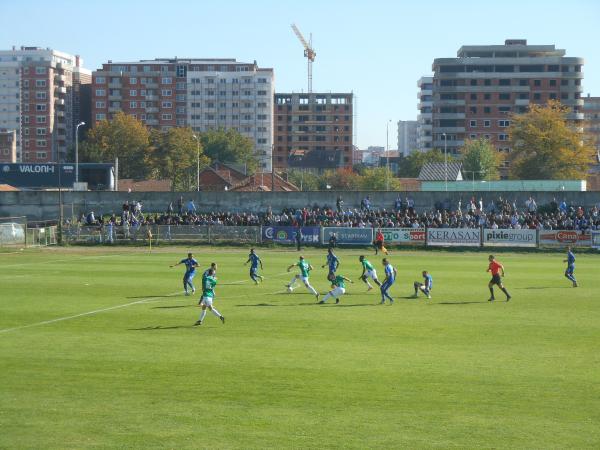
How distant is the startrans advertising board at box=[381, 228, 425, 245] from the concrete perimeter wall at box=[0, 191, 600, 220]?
10442mm

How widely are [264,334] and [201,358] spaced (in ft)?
14.0

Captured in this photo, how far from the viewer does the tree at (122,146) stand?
156 meters

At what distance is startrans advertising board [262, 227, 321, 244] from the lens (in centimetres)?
7294

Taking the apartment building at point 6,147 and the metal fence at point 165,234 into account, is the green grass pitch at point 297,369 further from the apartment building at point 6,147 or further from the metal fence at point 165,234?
the apartment building at point 6,147

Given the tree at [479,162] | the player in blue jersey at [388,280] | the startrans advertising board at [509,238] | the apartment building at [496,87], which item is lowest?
the player in blue jersey at [388,280]

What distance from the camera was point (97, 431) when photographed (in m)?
16.9

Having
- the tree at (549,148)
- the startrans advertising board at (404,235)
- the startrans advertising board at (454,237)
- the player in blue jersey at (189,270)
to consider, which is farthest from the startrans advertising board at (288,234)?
the tree at (549,148)

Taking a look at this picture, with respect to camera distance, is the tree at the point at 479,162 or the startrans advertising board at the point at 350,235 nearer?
the startrans advertising board at the point at 350,235

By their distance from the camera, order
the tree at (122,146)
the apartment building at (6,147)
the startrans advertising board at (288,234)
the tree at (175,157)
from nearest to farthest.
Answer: the startrans advertising board at (288,234)
the tree at (175,157)
the tree at (122,146)
the apartment building at (6,147)

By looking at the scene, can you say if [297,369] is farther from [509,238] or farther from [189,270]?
[509,238]

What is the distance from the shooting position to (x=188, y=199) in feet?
283

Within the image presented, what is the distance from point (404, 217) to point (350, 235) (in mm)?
5748

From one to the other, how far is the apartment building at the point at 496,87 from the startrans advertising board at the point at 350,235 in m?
125

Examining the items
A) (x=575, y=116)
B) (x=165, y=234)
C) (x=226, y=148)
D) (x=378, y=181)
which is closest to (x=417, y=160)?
(x=378, y=181)
